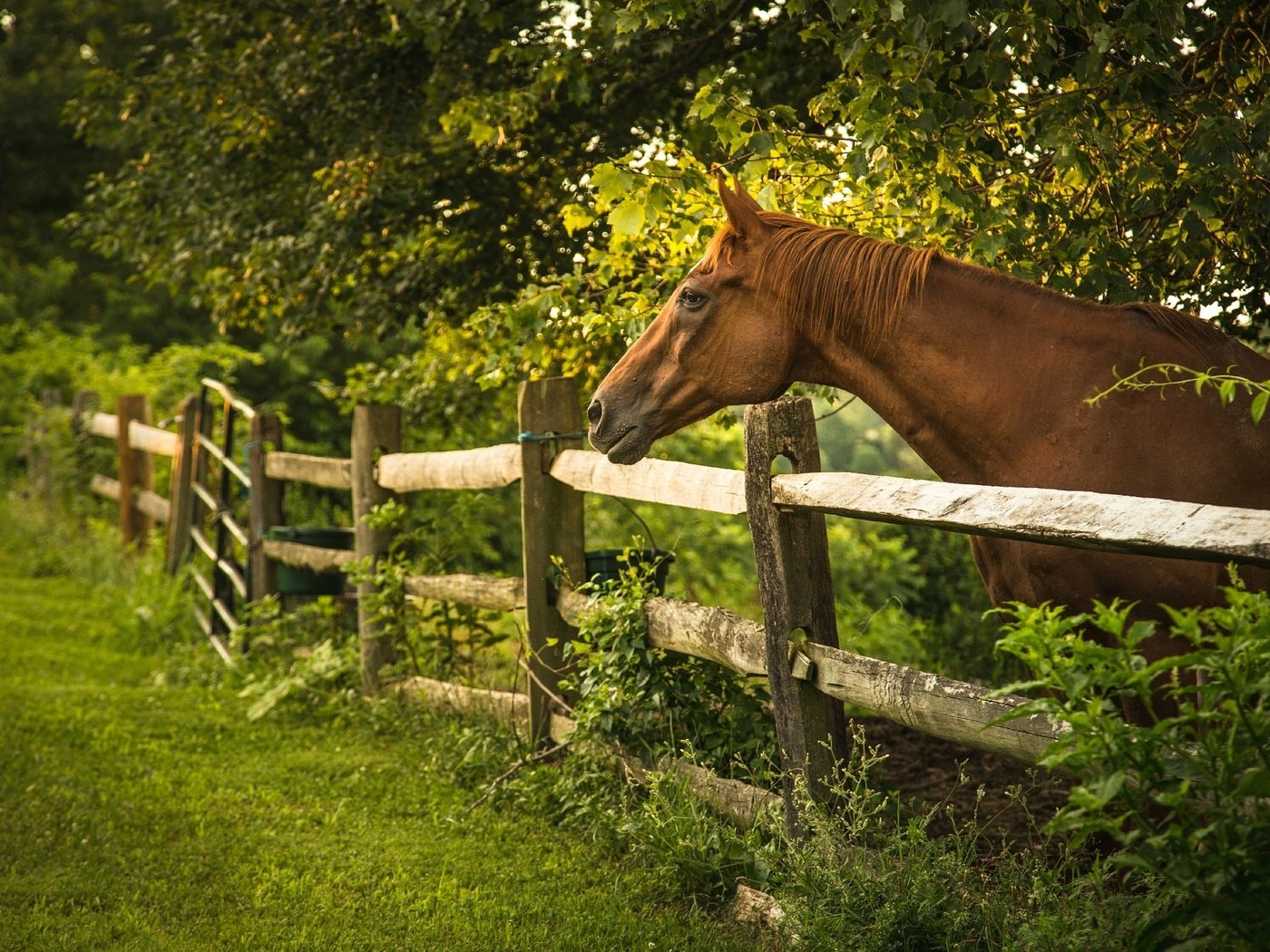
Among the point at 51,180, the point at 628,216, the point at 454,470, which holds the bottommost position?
the point at 454,470

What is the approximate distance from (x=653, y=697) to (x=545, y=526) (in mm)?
1124

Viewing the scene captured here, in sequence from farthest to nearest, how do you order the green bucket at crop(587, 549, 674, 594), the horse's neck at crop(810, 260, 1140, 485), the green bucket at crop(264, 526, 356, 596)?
1. the green bucket at crop(264, 526, 356, 596)
2. the green bucket at crop(587, 549, 674, 594)
3. the horse's neck at crop(810, 260, 1140, 485)

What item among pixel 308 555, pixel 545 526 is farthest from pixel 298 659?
pixel 545 526

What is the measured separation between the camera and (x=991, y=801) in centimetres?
442

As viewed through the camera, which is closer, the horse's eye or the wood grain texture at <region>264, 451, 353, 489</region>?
the horse's eye

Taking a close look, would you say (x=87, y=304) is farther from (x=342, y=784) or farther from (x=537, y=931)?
(x=537, y=931)

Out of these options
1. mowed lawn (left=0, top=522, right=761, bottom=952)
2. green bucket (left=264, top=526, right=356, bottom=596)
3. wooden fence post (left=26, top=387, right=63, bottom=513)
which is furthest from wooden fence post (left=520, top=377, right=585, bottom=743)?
wooden fence post (left=26, top=387, right=63, bottom=513)

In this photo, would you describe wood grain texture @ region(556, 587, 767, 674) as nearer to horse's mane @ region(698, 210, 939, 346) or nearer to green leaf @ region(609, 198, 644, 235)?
horse's mane @ region(698, 210, 939, 346)

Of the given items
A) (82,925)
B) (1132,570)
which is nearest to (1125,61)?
(1132,570)

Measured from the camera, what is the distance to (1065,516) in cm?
221

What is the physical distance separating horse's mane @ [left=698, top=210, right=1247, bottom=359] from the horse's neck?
4 centimetres

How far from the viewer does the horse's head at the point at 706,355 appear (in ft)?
11.3

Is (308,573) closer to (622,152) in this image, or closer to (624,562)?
(624,562)

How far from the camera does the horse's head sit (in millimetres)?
3430
